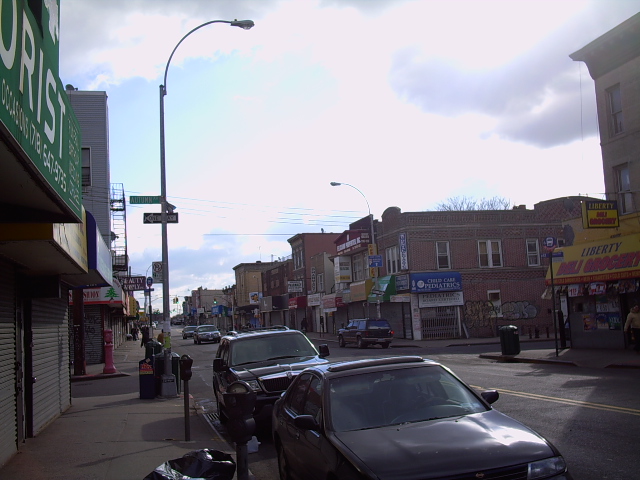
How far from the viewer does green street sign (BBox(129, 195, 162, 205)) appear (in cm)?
1762

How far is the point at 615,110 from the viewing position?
23734mm

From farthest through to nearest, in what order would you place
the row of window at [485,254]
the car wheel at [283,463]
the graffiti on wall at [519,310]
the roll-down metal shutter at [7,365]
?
the graffiti on wall at [519,310] < the row of window at [485,254] < the roll-down metal shutter at [7,365] < the car wheel at [283,463]

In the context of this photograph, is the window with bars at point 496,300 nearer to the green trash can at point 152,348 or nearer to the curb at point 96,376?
the curb at point 96,376

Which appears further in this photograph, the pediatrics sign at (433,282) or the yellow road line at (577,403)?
the pediatrics sign at (433,282)

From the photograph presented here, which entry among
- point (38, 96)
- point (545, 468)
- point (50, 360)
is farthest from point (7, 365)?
point (545, 468)

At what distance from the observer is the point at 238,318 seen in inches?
4077

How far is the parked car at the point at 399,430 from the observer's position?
15.0 ft

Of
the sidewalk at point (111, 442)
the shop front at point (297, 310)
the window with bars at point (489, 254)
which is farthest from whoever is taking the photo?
the shop front at point (297, 310)

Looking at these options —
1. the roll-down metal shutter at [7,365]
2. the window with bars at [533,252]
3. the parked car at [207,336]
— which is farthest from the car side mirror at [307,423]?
the parked car at [207,336]

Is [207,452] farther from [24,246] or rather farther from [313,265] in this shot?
[313,265]

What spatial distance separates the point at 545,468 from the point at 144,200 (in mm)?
15069

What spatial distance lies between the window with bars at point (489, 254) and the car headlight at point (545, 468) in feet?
128

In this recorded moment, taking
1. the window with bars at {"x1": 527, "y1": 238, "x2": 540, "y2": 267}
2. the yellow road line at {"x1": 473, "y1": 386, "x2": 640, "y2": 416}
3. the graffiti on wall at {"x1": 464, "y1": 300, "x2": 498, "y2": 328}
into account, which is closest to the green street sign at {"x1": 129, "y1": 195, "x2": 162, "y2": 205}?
the yellow road line at {"x1": 473, "y1": 386, "x2": 640, "y2": 416}

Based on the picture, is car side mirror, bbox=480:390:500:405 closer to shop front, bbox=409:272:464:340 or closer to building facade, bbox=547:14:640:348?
building facade, bbox=547:14:640:348
